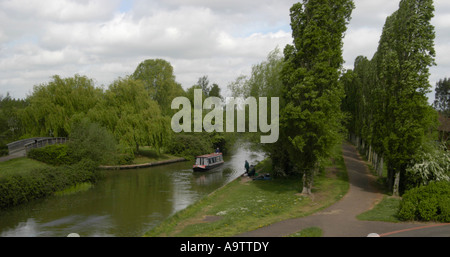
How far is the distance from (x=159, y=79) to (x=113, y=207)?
145 ft

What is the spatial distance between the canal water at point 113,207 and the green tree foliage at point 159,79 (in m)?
28.2

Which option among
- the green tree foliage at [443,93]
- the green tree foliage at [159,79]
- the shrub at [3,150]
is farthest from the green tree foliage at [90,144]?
the green tree foliage at [443,93]

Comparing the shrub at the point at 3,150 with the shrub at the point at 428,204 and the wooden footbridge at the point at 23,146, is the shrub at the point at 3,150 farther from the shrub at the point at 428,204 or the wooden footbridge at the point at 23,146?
the shrub at the point at 428,204

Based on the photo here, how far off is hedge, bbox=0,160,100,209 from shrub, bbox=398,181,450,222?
845 inches

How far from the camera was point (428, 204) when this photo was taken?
13.8 metres

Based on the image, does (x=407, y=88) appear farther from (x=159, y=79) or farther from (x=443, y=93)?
(x=443, y=93)

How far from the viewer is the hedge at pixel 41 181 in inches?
834

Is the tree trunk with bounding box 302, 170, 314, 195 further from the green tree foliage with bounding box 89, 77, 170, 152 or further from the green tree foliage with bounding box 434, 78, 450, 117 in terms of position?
the green tree foliage with bounding box 434, 78, 450, 117

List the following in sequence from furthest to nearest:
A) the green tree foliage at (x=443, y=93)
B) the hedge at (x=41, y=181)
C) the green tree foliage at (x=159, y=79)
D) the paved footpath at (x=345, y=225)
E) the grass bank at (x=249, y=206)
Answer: the green tree foliage at (x=443, y=93) < the green tree foliage at (x=159, y=79) < the hedge at (x=41, y=181) < the grass bank at (x=249, y=206) < the paved footpath at (x=345, y=225)

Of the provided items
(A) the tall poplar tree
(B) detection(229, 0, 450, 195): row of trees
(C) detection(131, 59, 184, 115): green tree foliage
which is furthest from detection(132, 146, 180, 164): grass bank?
(A) the tall poplar tree

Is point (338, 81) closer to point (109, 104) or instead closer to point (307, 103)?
point (307, 103)

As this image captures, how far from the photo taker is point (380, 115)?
21.7 metres

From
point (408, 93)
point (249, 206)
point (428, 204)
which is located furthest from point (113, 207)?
point (408, 93)

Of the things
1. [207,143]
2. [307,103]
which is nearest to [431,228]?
[307,103]
